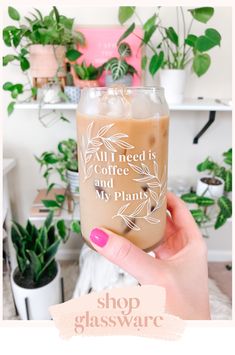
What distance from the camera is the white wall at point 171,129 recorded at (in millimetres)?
983

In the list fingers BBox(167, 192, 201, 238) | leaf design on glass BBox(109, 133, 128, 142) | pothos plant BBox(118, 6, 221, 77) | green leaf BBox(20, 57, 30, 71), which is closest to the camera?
leaf design on glass BBox(109, 133, 128, 142)

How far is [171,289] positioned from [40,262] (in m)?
0.60

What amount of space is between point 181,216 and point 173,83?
0.57 m

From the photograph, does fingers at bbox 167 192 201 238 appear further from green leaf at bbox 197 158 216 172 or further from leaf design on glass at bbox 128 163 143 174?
green leaf at bbox 197 158 216 172

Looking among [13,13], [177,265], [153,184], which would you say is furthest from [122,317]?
[13,13]

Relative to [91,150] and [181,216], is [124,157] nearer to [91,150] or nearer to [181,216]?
[91,150]

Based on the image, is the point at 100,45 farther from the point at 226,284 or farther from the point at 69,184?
the point at 226,284

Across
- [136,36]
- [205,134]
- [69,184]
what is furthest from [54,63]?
[205,134]

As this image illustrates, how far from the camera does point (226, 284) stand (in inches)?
49.1

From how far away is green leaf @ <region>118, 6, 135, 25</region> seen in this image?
0.91 m

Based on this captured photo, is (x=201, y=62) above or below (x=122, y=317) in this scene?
above

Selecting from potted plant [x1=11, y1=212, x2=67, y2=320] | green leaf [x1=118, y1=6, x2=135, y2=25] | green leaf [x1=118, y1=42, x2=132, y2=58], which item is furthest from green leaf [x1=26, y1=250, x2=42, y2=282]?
green leaf [x1=118, y1=6, x2=135, y2=25]

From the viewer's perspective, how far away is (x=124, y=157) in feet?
1.18

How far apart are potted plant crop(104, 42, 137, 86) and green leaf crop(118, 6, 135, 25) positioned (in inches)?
3.3
